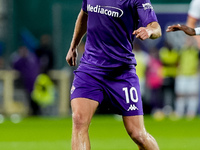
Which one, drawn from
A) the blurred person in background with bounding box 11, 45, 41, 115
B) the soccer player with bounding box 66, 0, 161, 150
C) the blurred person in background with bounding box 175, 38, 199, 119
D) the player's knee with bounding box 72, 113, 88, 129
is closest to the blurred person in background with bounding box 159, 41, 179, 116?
the blurred person in background with bounding box 175, 38, 199, 119

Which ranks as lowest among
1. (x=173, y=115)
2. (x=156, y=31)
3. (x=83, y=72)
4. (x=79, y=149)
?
(x=173, y=115)

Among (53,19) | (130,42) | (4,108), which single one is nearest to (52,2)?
(53,19)

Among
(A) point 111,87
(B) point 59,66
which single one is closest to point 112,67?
(A) point 111,87

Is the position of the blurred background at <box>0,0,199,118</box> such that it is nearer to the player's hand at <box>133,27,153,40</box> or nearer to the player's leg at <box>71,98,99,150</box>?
the player's leg at <box>71,98,99,150</box>

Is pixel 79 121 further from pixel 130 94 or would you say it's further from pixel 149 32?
pixel 149 32

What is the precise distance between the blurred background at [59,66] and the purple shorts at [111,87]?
12.5 meters

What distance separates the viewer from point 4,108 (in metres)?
23.1

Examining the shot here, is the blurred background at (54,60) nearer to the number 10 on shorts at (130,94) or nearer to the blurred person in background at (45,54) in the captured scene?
the blurred person in background at (45,54)

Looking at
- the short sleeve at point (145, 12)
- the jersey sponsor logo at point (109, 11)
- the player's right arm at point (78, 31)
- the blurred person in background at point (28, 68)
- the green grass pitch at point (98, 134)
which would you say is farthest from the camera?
the blurred person in background at point (28, 68)

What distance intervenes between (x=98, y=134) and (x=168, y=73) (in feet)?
23.3

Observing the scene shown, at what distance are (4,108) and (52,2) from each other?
3.78m

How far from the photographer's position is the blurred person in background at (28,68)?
2253cm

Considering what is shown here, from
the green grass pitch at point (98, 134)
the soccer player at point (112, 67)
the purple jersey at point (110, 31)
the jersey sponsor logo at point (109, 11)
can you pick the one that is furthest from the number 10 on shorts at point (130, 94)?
the green grass pitch at point (98, 134)

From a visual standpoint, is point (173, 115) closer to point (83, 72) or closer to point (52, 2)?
point (52, 2)
